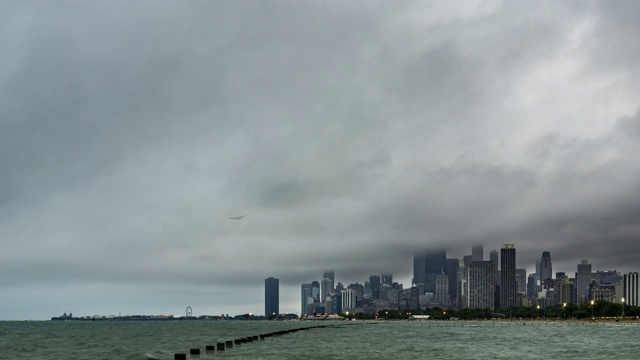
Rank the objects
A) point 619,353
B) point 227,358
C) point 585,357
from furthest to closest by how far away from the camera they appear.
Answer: point 619,353 < point 585,357 < point 227,358

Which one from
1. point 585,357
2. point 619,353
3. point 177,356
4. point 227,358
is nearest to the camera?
point 177,356

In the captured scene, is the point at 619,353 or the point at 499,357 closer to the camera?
the point at 499,357

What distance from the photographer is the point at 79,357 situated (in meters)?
95.9

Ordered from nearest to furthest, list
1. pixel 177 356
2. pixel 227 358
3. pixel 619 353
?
1. pixel 177 356
2. pixel 227 358
3. pixel 619 353

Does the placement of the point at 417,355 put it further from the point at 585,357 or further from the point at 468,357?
the point at 585,357

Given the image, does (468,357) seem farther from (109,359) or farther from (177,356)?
(109,359)

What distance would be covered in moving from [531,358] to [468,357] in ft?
25.7

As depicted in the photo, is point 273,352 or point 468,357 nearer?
point 468,357

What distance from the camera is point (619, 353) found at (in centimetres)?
9738

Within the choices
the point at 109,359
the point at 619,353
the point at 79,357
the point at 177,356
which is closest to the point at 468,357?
the point at 619,353

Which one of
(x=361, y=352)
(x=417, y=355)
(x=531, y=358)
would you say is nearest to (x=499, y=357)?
(x=531, y=358)

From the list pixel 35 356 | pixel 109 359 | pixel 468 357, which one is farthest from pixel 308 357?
pixel 35 356

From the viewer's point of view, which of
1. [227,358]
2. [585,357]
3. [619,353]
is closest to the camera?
[227,358]

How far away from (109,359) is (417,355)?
40425 mm
